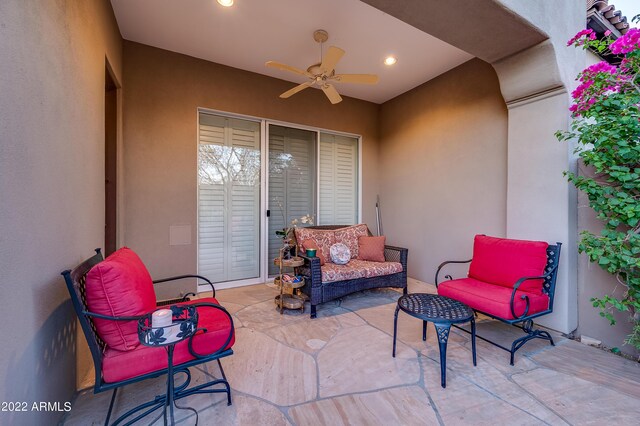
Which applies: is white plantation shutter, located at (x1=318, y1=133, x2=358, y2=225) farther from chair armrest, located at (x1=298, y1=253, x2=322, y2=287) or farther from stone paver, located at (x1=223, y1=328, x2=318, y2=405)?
stone paver, located at (x1=223, y1=328, x2=318, y2=405)

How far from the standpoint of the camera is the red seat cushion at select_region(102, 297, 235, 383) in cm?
130

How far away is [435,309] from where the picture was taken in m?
1.99

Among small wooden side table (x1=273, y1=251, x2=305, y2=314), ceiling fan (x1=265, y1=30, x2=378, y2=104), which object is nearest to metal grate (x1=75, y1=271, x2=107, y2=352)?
small wooden side table (x1=273, y1=251, x2=305, y2=314)

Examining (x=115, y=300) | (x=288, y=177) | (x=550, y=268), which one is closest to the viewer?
(x=115, y=300)

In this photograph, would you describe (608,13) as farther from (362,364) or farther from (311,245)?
(362,364)

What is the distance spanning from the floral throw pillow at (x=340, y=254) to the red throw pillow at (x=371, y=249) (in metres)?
0.31

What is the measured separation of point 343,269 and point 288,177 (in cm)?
187

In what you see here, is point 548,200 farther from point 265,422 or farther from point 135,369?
point 135,369

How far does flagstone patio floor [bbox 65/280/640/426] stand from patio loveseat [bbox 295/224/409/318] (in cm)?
45

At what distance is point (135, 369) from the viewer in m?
1.35

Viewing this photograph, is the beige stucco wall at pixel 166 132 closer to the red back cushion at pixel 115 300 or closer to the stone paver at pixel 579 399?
the red back cushion at pixel 115 300

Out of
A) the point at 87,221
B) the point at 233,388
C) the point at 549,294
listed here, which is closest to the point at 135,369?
the point at 233,388

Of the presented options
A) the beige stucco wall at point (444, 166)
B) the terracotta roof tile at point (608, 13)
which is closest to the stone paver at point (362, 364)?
the beige stucco wall at point (444, 166)

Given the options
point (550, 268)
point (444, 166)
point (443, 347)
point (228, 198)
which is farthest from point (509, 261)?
point (228, 198)
